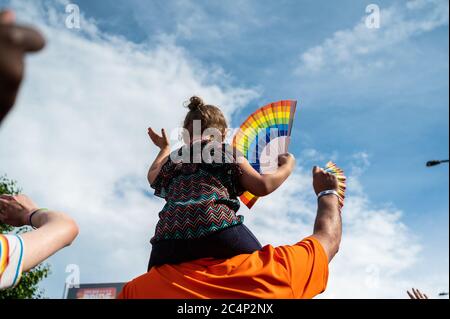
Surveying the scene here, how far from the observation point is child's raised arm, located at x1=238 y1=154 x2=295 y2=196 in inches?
92.7

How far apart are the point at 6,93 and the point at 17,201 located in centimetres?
106

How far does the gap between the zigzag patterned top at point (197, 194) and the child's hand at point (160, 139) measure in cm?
27

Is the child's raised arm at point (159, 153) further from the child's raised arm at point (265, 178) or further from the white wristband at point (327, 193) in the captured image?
the white wristband at point (327, 193)

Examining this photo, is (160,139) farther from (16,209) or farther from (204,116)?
(16,209)

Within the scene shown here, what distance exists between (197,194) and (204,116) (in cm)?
68

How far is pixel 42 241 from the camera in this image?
4.57 feet

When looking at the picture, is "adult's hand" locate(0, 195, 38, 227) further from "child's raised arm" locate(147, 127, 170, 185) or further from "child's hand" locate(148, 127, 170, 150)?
"child's hand" locate(148, 127, 170, 150)

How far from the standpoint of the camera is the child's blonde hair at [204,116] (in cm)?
283

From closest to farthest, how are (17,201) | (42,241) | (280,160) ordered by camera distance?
1. (42,241)
2. (17,201)
3. (280,160)

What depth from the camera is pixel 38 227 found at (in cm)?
156

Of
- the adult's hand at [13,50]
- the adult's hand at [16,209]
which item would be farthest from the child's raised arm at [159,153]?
the adult's hand at [13,50]
